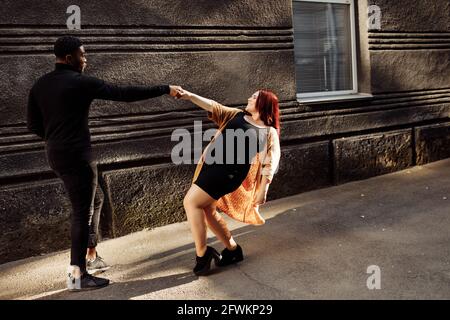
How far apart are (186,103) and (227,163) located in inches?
74.0

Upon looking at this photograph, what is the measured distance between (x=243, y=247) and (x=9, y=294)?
1952mm

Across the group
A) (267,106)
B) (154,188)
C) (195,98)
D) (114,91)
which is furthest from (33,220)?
(267,106)

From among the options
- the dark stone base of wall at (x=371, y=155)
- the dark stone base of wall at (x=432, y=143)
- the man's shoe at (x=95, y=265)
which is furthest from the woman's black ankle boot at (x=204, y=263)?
the dark stone base of wall at (x=432, y=143)

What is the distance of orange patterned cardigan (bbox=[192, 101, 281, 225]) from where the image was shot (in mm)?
4117

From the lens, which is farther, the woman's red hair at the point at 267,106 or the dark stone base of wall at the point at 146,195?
the dark stone base of wall at the point at 146,195

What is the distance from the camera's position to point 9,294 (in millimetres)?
4020

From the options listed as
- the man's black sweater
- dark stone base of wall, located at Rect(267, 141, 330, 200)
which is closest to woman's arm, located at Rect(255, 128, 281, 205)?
the man's black sweater

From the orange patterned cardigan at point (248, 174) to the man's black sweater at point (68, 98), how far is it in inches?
25.2

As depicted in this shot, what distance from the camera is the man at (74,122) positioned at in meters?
3.72

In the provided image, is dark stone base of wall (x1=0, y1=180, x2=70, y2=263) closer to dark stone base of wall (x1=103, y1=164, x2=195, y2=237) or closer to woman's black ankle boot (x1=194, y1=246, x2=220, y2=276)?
dark stone base of wall (x1=103, y1=164, x2=195, y2=237)

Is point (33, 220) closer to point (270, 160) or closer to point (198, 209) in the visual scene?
point (198, 209)

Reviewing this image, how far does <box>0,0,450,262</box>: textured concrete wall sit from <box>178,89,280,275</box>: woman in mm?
1476

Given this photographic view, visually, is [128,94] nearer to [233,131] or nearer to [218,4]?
[233,131]

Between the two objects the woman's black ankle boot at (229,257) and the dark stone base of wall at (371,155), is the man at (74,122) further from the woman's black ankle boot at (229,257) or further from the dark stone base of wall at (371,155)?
the dark stone base of wall at (371,155)
